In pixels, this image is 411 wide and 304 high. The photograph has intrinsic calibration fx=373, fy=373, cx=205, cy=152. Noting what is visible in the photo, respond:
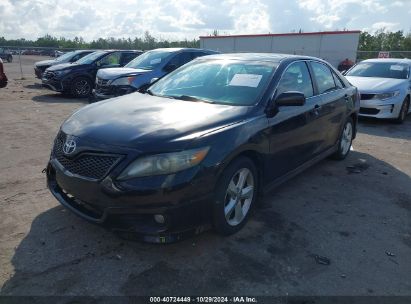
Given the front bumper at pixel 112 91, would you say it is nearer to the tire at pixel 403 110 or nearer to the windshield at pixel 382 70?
the windshield at pixel 382 70

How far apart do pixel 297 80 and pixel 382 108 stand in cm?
→ 537

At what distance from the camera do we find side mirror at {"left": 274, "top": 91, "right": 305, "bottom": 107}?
375 cm

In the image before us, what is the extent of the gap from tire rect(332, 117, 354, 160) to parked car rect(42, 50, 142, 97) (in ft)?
31.4

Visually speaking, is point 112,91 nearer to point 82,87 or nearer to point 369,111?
point 82,87

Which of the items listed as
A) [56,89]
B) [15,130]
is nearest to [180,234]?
[15,130]

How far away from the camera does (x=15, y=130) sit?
24.6 feet

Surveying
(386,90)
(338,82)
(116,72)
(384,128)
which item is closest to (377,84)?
(386,90)

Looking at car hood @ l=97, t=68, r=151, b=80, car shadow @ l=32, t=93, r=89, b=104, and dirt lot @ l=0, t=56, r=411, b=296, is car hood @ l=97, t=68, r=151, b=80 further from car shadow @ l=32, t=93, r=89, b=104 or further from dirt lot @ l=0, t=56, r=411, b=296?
dirt lot @ l=0, t=56, r=411, b=296

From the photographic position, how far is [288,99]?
3.74m

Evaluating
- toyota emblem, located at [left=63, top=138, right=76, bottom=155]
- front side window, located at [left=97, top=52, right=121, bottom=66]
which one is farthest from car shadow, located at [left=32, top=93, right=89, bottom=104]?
toyota emblem, located at [left=63, top=138, right=76, bottom=155]

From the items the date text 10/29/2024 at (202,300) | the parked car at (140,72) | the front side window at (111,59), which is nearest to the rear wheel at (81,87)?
the front side window at (111,59)

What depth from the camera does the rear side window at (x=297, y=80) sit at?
4.15 metres

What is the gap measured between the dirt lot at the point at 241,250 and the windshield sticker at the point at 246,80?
137 centimetres

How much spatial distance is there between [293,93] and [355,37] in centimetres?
2505
